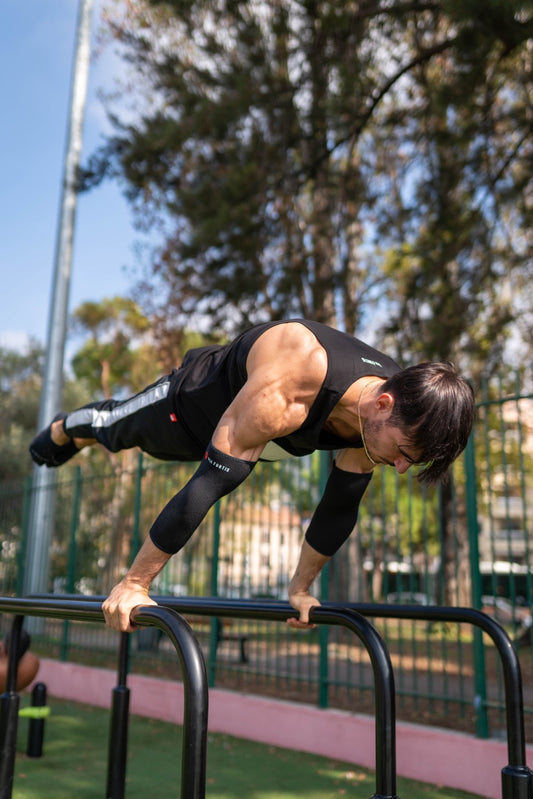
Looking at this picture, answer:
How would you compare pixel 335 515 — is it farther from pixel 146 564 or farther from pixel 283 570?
pixel 283 570

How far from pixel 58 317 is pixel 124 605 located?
857 centimetres

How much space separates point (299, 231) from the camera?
9008 mm

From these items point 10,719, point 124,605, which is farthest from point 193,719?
point 10,719

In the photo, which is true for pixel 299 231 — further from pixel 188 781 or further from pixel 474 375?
pixel 188 781

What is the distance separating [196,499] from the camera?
6.23 feet

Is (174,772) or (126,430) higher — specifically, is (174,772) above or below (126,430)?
below

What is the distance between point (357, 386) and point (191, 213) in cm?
598

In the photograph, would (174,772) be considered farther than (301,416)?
Yes

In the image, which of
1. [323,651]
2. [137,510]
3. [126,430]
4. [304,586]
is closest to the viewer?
[304,586]

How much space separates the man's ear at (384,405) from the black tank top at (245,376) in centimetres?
13

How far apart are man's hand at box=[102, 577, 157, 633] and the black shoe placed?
51.6 inches

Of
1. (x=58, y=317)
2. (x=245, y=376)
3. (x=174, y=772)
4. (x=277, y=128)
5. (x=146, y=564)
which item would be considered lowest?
(x=174, y=772)

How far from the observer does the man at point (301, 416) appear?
6.14 ft

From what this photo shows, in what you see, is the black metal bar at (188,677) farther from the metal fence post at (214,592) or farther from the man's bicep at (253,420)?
the metal fence post at (214,592)
